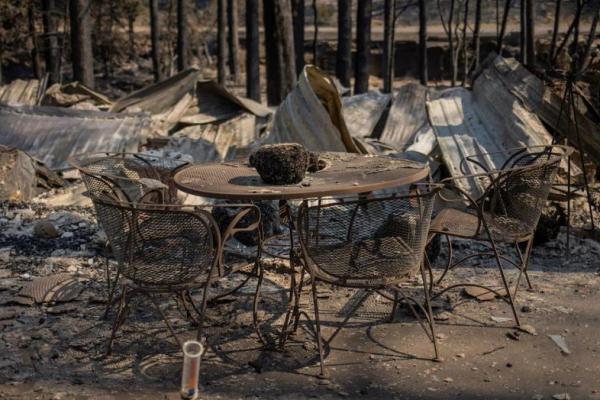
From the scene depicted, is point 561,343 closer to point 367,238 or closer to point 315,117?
point 367,238

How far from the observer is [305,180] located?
4.57 meters

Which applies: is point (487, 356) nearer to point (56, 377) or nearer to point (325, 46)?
point (56, 377)

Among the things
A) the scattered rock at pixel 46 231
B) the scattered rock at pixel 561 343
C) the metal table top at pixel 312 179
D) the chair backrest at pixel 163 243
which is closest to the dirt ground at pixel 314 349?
the scattered rock at pixel 561 343

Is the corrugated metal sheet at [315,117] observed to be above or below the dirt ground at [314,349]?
above

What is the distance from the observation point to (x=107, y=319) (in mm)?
4836

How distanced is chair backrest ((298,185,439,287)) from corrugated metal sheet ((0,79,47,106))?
29.4 ft

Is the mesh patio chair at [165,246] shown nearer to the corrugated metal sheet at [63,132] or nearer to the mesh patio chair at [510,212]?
the mesh patio chair at [510,212]

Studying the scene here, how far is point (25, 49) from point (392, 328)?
79.0 ft

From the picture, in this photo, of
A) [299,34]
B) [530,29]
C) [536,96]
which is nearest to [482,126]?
[536,96]

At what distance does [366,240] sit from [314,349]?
2.42 feet

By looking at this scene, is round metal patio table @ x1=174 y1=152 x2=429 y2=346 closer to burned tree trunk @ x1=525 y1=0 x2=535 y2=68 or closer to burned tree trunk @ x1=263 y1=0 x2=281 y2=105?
burned tree trunk @ x1=263 y1=0 x2=281 y2=105

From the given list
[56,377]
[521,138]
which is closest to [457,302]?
[56,377]

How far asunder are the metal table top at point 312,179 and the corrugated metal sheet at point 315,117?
2.49m

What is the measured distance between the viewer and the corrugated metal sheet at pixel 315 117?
7.84 m
